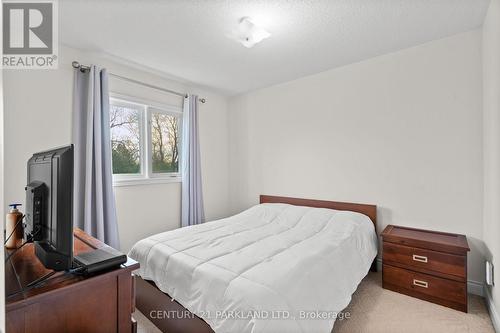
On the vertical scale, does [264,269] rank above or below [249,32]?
below

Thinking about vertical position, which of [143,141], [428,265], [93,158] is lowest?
[428,265]

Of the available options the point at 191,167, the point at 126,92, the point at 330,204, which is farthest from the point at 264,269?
the point at 126,92

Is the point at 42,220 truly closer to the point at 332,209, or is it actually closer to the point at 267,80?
the point at 332,209

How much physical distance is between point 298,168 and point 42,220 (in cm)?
289

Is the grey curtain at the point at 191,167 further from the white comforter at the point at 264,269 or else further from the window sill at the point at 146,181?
the white comforter at the point at 264,269

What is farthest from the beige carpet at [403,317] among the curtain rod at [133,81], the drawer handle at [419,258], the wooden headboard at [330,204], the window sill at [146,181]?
the curtain rod at [133,81]

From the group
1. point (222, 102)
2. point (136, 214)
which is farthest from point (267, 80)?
point (136, 214)

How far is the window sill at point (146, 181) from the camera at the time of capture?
289 cm

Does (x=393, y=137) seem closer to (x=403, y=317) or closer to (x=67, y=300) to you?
(x=403, y=317)

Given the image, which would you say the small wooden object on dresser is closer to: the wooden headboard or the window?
the wooden headboard

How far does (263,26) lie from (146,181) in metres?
2.25

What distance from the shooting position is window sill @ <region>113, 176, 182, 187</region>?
9.48 ft

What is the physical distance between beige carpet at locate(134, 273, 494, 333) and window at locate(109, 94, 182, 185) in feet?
5.46

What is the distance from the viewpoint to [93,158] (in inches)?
101
